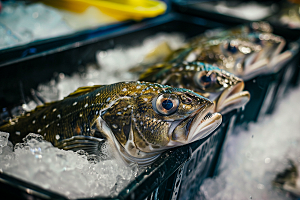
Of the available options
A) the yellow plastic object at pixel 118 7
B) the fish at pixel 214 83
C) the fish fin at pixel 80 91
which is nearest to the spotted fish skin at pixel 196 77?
the fish at pixel 214 83

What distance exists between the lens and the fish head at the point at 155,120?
0.90m

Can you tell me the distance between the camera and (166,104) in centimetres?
91

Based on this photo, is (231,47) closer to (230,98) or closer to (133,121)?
(230,98)

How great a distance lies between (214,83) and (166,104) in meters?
0.51

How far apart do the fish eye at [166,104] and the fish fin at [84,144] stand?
0.30 m

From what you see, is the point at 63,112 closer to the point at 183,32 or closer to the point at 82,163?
the point at 82,163

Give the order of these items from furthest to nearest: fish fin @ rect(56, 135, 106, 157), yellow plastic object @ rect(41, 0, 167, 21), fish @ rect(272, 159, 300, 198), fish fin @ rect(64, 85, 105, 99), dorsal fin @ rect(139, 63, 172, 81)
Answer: yellow plastic object @ rect(41, 0, 167, 21) → fish @ rect(272, 159, 300, 198) → dorsal fin @ rect(139, 63, 172, 81) → fish fin @ rect(64, 85, 105, 99) → fish fin @ rect(56, 135, 106, 157)

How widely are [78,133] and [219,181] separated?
1.12m

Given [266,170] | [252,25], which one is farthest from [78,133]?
[252,25]

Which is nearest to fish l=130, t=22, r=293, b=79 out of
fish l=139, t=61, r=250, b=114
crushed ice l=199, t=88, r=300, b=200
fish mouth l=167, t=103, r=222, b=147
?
fish l=139, t=61, r=250, b=114

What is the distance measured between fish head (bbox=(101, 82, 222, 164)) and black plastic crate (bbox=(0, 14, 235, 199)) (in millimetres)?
85

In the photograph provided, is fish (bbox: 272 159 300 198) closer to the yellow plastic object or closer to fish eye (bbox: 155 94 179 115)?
fish eye (bbox: 155 94 179 115)

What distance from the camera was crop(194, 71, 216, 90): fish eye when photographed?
4.27 feet

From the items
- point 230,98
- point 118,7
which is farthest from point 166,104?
point 118,7
